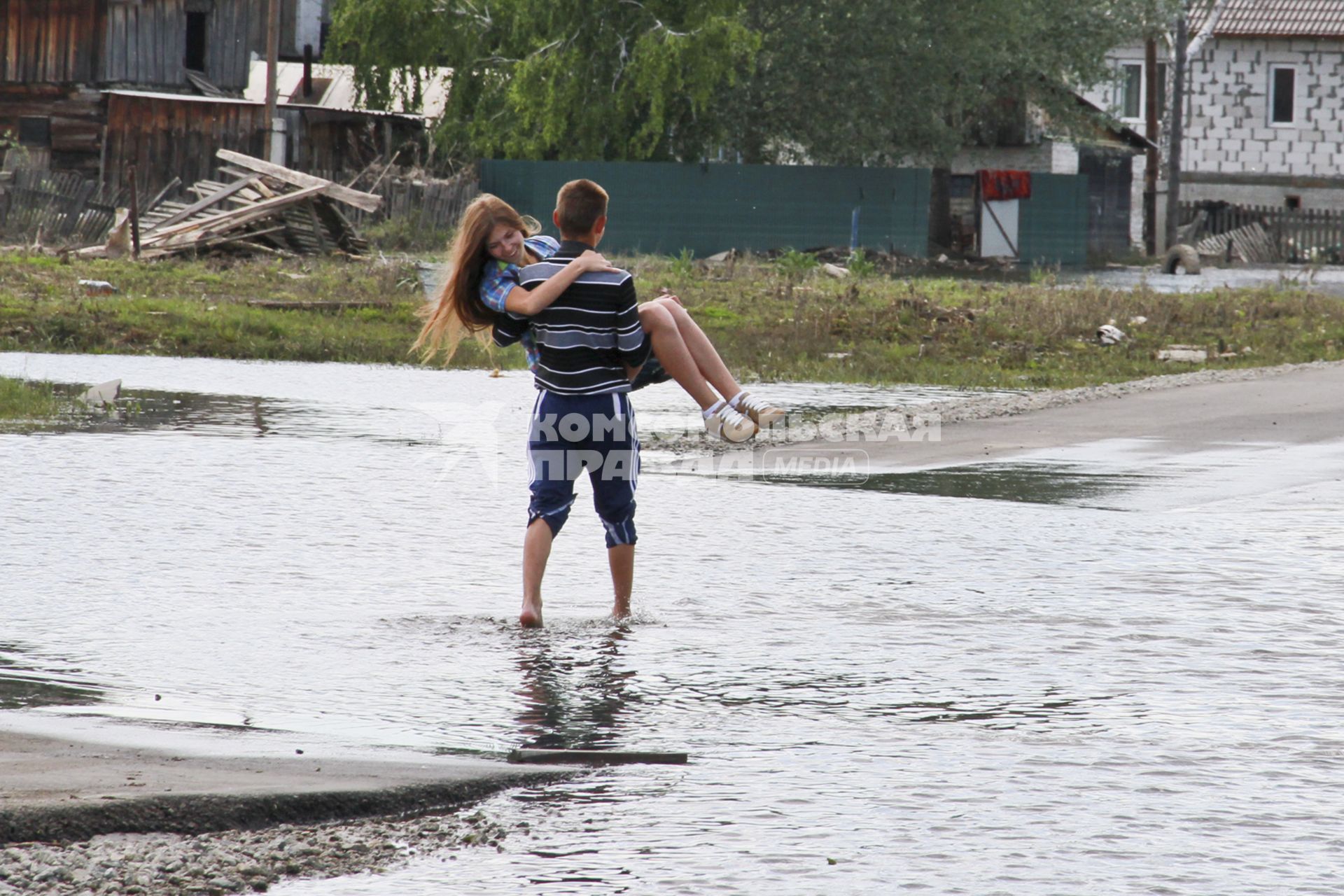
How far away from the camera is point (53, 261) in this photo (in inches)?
1057

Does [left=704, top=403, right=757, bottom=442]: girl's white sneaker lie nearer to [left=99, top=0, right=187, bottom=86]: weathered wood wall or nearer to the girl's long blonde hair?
the girl's long blonde hair

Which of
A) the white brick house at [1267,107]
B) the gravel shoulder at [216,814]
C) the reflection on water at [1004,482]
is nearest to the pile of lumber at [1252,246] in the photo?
the white brick house at [1267,107]

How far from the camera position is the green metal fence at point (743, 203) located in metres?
39.7

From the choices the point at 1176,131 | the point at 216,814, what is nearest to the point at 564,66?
the point at 1176,131

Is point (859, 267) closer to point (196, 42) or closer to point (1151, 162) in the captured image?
point (196, 42)

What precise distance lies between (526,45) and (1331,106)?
89.3ft

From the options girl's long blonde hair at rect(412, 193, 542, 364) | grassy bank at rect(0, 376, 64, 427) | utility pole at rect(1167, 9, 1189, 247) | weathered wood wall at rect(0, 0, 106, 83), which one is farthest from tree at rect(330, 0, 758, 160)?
girl's long blonde hair at rect(412, 193, 542, 364)

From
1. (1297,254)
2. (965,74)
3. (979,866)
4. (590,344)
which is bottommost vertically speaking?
(979,866)

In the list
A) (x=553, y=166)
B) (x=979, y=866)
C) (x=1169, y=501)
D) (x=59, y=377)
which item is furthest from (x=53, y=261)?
(x=979, y=866)

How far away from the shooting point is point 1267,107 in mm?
55781

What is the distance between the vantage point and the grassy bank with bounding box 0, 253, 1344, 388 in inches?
739

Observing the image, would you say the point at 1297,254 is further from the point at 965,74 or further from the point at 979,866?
the point at 979,866

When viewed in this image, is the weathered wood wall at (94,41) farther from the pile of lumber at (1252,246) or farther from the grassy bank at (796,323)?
the pile of lumber at (1252,246)

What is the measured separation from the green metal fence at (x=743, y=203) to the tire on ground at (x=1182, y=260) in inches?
219
